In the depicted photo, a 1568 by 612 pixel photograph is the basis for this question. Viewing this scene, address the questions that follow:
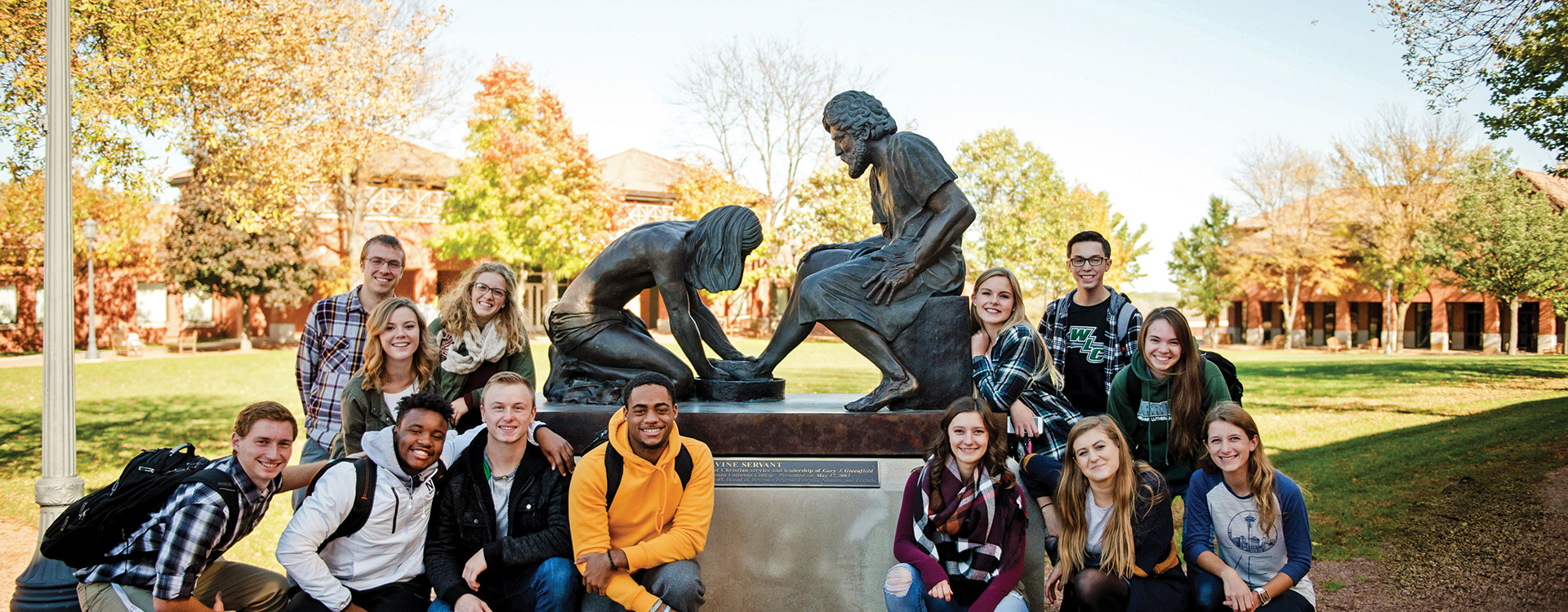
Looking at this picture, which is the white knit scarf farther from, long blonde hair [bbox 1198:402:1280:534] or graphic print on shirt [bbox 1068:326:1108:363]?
long blonde hair [bbox 1198:402:1280:534]

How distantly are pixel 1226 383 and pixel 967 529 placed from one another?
4.61 feet

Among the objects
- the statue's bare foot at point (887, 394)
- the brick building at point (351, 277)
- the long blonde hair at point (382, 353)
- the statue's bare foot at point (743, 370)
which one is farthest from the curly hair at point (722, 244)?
the brick building at point (351, 277)

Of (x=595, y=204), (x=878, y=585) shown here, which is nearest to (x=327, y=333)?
(x=878, y=585)

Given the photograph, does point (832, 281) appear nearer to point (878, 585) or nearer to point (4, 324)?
point (878, 585)

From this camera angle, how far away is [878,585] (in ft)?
13.1

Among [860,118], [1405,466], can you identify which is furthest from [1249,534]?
[1405,466]

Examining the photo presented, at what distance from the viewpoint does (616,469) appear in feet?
11.1

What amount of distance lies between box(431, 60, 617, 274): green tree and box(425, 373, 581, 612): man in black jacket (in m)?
22.1

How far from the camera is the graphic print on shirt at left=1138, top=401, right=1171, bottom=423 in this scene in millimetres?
3865

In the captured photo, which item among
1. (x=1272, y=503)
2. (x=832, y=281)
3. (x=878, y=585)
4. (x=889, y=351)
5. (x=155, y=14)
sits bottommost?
(x=878, y=585)

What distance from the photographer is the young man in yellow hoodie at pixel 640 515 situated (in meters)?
3.30

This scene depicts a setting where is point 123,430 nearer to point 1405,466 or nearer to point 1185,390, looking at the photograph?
point 1185,390

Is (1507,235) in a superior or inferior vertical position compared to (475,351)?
superior

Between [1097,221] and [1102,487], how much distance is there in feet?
123
